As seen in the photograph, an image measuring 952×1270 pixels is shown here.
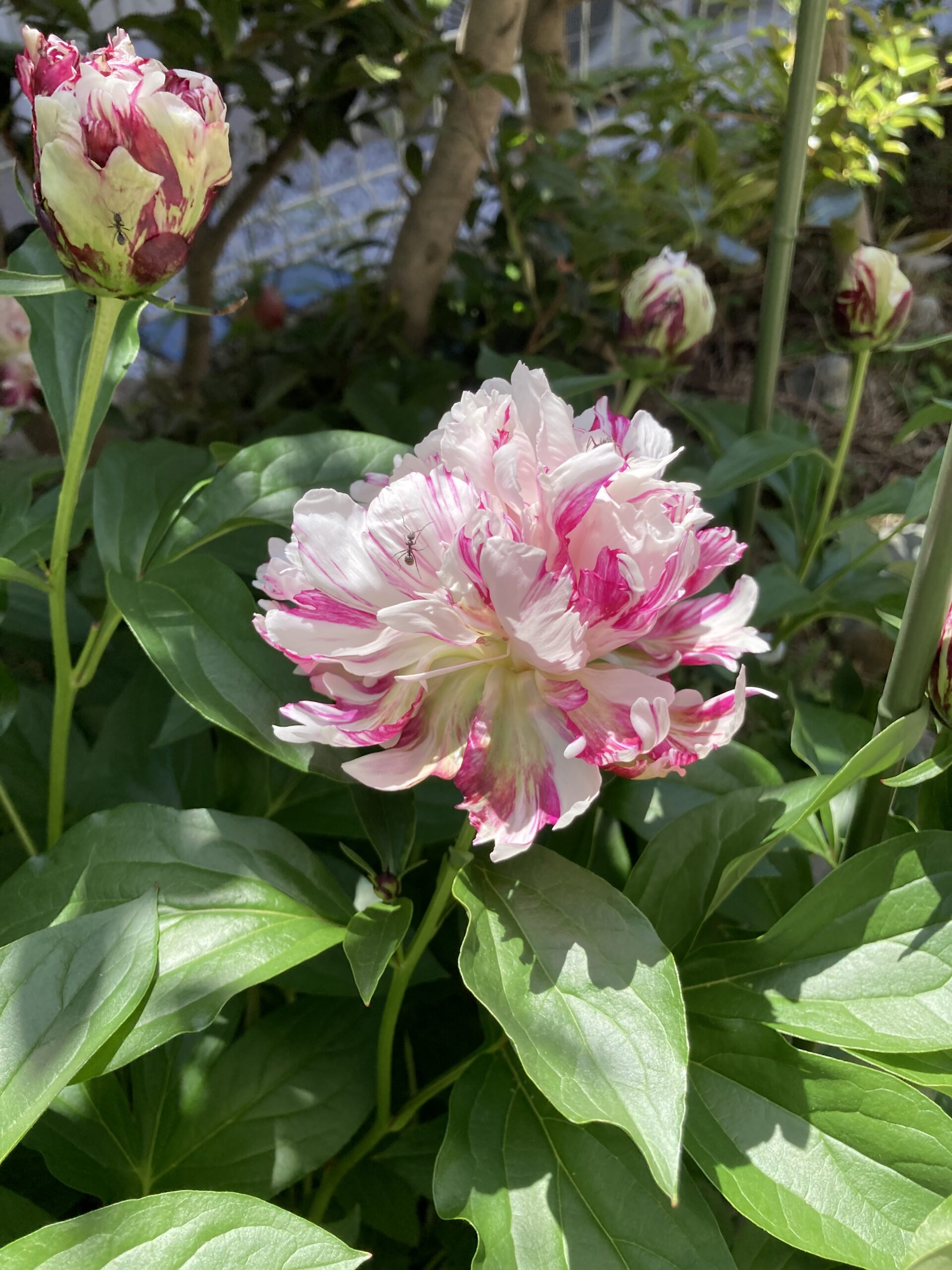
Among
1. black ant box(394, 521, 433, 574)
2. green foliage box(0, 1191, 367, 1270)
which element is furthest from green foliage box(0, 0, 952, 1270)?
black ant box(394, 521, 433, 574)

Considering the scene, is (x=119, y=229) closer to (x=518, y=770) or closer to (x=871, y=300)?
(x=518, y=770)

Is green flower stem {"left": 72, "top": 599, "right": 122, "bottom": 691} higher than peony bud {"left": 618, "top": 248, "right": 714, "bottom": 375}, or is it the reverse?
peony bud {"left": 618, "top": 248, "right": 714, "bottom": 375}

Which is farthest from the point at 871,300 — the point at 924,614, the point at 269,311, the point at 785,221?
the point at 269,311

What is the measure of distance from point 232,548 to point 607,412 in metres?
0.29

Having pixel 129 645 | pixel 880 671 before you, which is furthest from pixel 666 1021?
pixel 880 671

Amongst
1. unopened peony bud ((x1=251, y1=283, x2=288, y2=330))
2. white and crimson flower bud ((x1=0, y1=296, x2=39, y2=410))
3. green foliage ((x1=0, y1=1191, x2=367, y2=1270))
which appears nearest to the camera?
green foliage ((x1=0, y1=1191, x2=367, y2=1270))

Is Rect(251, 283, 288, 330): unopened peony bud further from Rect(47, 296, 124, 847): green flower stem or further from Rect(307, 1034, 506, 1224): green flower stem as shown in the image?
Rect(307, 1034, 506, 1224): green flower stem

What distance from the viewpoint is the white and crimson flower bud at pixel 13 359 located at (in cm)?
92

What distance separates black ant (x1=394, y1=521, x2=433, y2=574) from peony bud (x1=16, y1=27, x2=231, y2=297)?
16cm

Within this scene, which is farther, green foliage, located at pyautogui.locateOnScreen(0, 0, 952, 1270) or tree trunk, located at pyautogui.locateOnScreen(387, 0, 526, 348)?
tree trunk, located at pyautogui.locateOnScreen(387, 0, 526, 348)

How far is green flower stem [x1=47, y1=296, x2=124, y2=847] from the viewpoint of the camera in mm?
441

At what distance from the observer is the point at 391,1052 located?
0.50 meters

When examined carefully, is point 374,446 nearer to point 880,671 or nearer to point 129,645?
point 129,645

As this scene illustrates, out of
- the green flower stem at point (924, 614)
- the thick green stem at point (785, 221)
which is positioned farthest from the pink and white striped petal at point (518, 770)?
the thick green stem at point (785, 221)
